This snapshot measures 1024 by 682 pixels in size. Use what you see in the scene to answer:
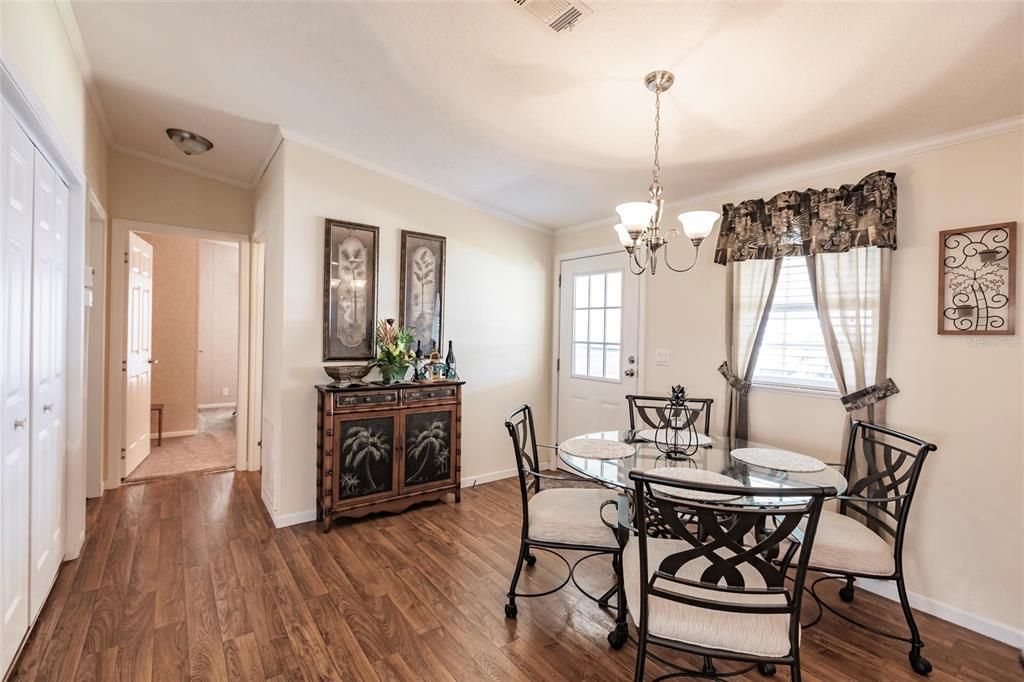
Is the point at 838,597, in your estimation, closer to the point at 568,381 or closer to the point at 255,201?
the point at 568,381

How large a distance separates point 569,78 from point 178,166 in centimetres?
357

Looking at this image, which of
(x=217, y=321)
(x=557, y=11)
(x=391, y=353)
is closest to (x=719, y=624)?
(x=557, y=11)

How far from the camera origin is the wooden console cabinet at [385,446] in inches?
124

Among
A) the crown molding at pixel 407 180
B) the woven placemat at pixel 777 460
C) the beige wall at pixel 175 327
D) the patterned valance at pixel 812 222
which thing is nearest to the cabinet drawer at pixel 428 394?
the crown molding at pixel 407 180

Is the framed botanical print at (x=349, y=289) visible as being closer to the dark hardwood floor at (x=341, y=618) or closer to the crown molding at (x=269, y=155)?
the crown molding at (x=269, y=155)

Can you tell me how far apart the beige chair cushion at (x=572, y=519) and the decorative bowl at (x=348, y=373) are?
1.58 metres

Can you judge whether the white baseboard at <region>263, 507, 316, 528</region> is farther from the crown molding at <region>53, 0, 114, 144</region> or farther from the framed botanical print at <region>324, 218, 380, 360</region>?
the crown molding at <region>53, 0, 114, 144</region>

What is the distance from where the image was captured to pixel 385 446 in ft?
11.0

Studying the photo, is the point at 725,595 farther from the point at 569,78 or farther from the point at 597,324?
the point at 597,324

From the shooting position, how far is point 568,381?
454 cm

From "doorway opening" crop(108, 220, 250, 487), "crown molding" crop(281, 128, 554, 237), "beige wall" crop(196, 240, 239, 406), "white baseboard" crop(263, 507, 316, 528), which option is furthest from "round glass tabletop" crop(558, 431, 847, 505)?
"beige wall" crop(196, 240, 239, 406)

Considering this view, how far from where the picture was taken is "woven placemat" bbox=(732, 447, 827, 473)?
7.22 feet

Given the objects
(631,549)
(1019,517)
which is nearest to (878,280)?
(1019,517)

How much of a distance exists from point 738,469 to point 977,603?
1299 millimetres
